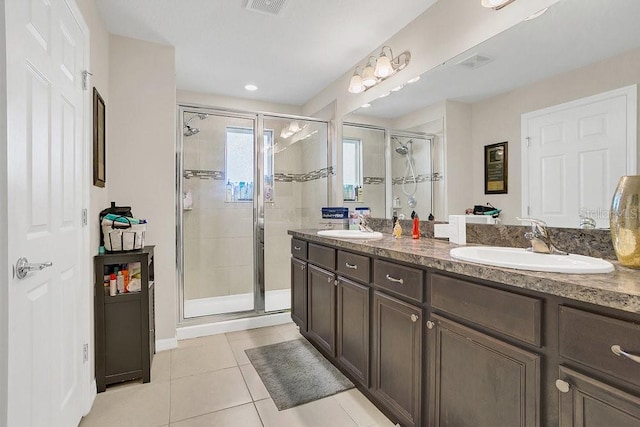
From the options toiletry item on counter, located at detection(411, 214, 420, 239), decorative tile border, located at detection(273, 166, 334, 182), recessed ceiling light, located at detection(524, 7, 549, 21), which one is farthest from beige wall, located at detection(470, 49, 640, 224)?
decorative tile border, located at detection(273, 166, 334, 182)

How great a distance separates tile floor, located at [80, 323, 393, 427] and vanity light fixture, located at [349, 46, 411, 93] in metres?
2.35

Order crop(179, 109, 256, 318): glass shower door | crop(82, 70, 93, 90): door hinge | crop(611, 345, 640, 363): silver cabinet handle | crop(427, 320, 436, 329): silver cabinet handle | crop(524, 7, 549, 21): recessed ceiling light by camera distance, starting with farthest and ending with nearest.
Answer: crop(179, 109, 256, 318): glass shower door < crop(82, 70, 93, 90): door hinge < crop(524, 7, 549, 21): recessed ceiling light < crop(427, 320, 436, 329): silver cabinet handle < crop(611, 345, 640, 363): silver cabinet handle

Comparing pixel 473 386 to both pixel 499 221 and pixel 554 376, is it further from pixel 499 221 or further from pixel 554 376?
pixel 499 221

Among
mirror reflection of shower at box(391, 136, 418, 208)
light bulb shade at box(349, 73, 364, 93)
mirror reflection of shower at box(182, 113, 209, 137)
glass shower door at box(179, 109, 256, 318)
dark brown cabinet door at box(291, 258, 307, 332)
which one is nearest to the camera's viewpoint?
mirror reflection of shower at box(391, 136, 418, 208)

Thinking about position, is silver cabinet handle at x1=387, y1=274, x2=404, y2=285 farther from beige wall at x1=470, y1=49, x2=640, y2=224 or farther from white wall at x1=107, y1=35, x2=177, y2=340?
white wall at x1=107, y1=35, x2=177, y2=340

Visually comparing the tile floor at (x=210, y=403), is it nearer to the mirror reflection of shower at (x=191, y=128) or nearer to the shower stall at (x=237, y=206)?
the shower stall at (x=237, y=206)

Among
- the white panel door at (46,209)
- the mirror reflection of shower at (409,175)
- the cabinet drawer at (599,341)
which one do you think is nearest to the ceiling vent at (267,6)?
the white panel door at (46,209)

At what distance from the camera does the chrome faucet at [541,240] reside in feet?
4.46

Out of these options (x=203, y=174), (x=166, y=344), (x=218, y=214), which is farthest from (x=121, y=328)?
(x=203, y=174)

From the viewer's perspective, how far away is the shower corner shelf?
1.99m

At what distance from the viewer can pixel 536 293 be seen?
972mm

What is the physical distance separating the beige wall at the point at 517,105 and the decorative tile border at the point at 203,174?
2.22 metres

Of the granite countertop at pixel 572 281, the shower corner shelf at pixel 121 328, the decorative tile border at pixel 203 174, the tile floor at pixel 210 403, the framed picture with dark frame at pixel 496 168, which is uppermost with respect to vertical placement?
the decorative tile border at pixel 203 174

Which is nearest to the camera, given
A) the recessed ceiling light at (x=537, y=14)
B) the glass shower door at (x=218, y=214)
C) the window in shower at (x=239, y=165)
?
the recessed ceiling light at (x=537, y=14)
